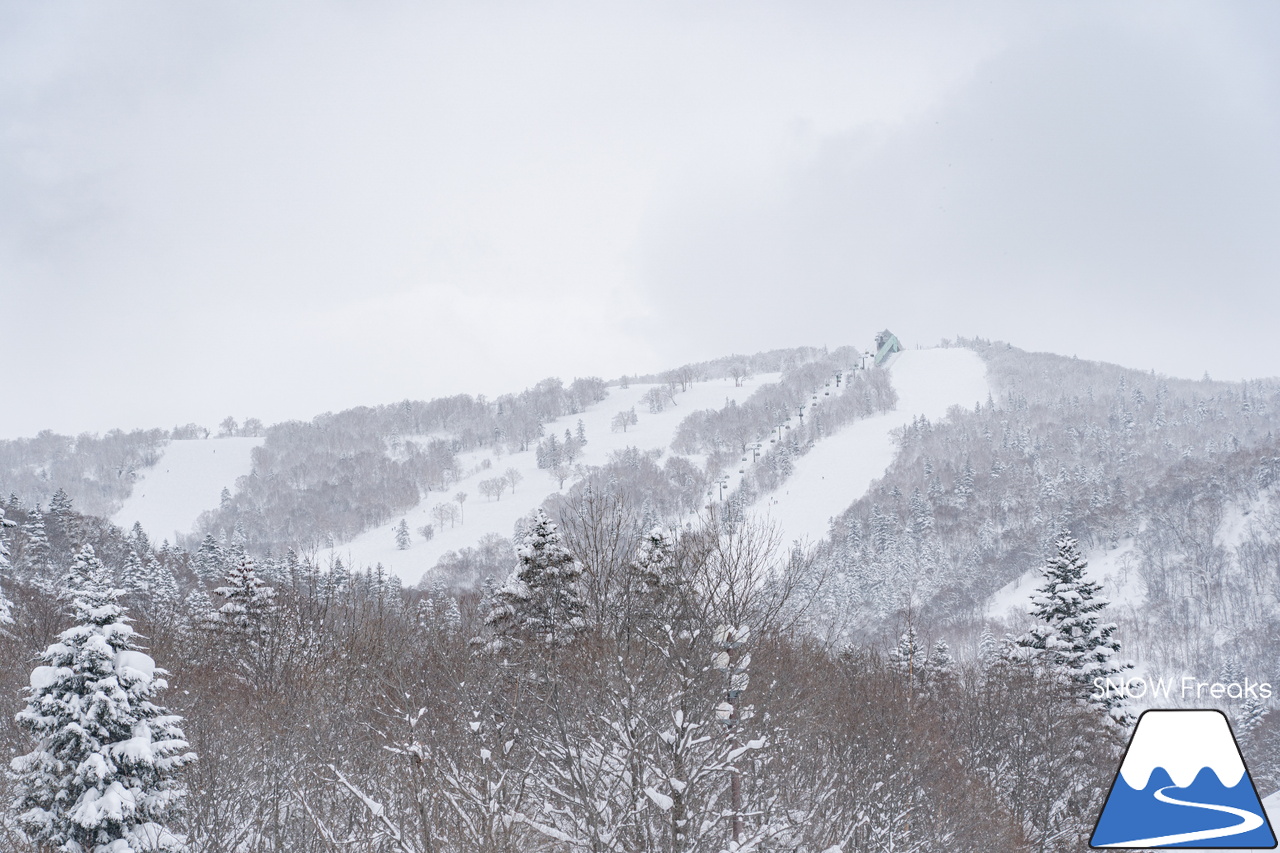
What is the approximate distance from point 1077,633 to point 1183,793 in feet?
68.4

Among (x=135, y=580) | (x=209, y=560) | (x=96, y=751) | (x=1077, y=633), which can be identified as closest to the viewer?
(x=96, y=751)

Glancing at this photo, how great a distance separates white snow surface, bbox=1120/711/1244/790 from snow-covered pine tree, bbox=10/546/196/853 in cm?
1293

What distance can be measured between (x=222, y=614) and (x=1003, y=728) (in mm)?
26457

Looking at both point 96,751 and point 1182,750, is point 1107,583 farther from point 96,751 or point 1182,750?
point 1182,750

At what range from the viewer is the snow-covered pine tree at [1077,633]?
20.0 meters

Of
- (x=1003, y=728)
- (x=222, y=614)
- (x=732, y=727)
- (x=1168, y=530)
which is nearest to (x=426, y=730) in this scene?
(x=732, y=727)

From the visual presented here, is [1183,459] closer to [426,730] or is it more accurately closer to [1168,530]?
[1168,530]

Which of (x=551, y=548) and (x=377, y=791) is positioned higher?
(x=551, y=548)

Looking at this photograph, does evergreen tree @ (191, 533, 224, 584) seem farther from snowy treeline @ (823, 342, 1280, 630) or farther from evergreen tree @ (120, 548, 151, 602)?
snowy treeline @ (823, 342, 1280, 630)

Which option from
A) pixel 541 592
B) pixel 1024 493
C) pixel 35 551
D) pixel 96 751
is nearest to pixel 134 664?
pixel 96 751

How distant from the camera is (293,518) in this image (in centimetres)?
19175

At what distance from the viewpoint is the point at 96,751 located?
11.3 meters

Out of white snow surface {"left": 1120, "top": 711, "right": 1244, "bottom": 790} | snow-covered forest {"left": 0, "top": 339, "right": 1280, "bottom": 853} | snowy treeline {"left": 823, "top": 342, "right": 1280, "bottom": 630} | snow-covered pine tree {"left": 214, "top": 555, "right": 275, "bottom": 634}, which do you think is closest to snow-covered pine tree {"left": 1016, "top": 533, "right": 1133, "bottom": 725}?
snow-covered forest {"left": 0, "top": 339, "right": 1280, "bottom": 853}

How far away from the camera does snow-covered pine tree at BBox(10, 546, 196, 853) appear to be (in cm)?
1106
